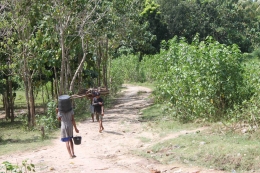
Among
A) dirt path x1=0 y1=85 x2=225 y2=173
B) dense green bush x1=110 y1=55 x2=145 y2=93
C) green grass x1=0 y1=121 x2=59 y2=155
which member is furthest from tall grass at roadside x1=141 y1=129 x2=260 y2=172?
dense green bush x1=110 y1=55 x2=145 y2=93

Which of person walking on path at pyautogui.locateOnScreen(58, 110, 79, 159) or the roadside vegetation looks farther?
the roadside vegetation

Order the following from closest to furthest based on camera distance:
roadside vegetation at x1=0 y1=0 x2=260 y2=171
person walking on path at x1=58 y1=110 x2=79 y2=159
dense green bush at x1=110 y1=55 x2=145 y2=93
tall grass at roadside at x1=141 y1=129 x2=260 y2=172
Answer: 1. tall grass at roadside at x1=141 y1=129 x2=260 y2=172
2. person walking on path at x1=58 y1=110 x2=79 y2=159
3. roadside vegetation at x1=0 y1=0 x2=260 y2=171
4. dense green bush at x1=110 y1=55 x2=145 y2=93

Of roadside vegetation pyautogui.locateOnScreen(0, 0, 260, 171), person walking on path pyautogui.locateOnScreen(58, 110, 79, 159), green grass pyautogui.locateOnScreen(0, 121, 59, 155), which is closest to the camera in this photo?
person walking on path pyautogui.locateOnScreen(58, 110, 79, 159)

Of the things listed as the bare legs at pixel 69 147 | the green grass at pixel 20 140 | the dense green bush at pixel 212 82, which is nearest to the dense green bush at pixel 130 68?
the green grass at pixel 20 140

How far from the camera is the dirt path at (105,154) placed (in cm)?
822

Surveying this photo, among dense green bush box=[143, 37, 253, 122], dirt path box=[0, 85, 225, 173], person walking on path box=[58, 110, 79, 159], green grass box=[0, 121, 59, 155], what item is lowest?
green grass box=[0, 121, 59, 155]

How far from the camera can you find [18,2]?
14.3 m

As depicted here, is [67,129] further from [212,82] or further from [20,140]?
[212,82]

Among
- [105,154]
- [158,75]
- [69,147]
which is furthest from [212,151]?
[158,75]

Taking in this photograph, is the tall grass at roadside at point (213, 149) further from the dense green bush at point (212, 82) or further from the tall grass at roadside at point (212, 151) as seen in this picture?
the dense green bush at point (212, 82)

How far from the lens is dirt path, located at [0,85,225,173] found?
27.0 feet

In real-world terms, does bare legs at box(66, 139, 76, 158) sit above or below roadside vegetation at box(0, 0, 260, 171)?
below

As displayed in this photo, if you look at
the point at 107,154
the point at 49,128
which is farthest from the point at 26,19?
the point at 107,154

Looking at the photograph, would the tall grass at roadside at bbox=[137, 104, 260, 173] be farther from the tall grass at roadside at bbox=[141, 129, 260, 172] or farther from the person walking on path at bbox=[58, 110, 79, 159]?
the person walking on path at bbox=[58, 110, 79, 159]
